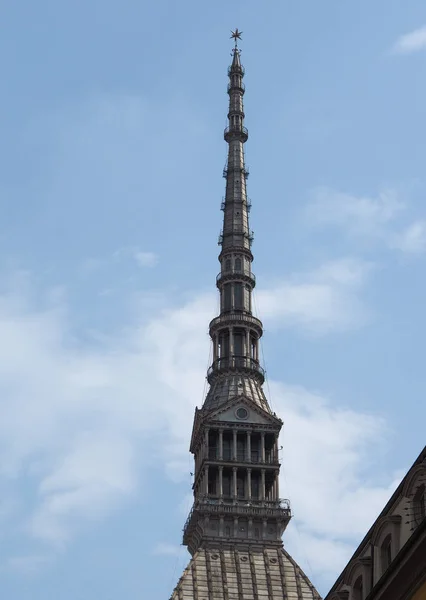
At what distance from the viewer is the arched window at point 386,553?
44.5 meters

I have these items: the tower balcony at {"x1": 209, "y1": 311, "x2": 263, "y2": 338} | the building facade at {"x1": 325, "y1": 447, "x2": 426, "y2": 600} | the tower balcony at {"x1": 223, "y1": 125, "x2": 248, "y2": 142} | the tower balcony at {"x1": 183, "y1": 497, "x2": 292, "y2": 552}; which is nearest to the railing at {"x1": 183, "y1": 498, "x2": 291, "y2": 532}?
the tower balcony at {"x1": 183, "y1": 497, "x2": 292, "y2": 552}

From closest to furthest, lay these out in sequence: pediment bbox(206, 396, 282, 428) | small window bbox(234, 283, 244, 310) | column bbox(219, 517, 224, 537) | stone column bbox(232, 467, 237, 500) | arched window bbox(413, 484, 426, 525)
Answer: arched window bbox(413, 484, 426, 525), column bbox(219, 517, 224, 537), stone column bbox(232, 467, 237, 500), pediment bbox(206, 396, 282, 428), small window bbox(234, 283, 244, 310)

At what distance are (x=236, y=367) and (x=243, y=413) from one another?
6.56m

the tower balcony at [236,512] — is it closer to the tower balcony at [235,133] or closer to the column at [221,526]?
the column at [221,526]

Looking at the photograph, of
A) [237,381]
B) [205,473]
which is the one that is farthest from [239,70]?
[205,473]

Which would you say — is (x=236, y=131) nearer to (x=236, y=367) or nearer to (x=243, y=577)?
(x=236, y=367)

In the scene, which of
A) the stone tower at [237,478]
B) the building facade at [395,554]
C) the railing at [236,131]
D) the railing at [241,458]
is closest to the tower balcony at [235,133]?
the railing at [236,131]

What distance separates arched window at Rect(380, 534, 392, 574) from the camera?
1752 inches

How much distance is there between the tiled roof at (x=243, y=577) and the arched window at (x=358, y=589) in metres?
64.6

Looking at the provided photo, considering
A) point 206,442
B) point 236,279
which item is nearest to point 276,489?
point 206,442

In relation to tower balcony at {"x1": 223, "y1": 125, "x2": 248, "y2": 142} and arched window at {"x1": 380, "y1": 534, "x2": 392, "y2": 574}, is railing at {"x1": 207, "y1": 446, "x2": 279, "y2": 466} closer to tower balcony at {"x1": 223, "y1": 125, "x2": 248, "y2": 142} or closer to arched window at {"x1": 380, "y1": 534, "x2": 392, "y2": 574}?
tower balcony at {"x1": 223, "y1": 125, "x2": 248, "y2": 142}

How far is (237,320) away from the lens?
12788cm

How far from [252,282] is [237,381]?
13.6m

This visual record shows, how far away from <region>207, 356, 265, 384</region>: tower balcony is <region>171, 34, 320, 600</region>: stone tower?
108 millimetres
